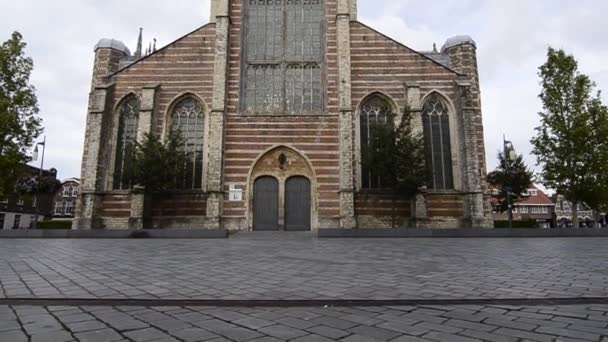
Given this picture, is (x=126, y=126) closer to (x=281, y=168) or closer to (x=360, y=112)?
(x=281, y=168)

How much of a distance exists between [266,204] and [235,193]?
201cm

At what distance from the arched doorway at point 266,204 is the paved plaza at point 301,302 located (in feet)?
48.0

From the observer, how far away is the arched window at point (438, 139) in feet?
72.3

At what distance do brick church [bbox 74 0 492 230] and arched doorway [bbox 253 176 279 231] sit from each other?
0.06m

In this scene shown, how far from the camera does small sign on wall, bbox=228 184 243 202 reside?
21.6 m

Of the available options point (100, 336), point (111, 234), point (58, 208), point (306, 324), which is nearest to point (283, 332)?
point (306, 324)

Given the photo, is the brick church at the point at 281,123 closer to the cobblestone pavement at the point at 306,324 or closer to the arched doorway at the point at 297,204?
the arched doorway at the point at 297,204

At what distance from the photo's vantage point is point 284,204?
21969 millimetres

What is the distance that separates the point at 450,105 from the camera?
22.6 m

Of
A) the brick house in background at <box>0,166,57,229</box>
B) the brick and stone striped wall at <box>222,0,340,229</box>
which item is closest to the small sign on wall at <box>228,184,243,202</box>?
the brick and stone striped wall at <box>222,0,340,229</box>

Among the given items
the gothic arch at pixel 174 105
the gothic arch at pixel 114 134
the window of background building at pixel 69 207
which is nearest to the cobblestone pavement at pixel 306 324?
the gothic arch at pixel 174 105

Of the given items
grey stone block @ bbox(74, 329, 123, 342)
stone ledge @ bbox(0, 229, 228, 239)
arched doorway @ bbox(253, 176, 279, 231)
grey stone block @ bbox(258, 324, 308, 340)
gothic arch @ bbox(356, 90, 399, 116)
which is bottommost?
grey stone block @ bbox(258, 324, 308, 340)

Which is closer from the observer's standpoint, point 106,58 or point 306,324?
point 306,324

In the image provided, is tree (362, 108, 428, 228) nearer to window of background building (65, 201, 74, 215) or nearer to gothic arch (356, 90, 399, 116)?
gothic arch (356, 90, 399, 116)
